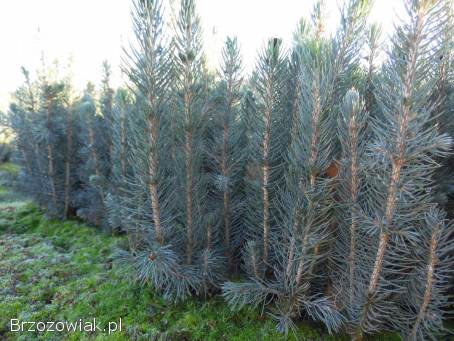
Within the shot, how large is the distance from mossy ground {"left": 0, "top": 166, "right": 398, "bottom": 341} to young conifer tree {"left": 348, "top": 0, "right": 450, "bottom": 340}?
1.20ft

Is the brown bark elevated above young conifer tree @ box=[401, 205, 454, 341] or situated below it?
above

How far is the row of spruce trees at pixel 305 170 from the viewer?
127 cm

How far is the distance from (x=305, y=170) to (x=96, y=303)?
1484mm

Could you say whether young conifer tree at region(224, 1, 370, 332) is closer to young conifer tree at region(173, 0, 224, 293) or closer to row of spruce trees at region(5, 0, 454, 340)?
row of spruce trees at region(5, 0, 454, 340)

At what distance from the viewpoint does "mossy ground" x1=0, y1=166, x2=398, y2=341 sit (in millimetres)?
1690

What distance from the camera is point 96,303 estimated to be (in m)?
2.00

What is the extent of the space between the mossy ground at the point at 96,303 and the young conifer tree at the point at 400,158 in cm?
37

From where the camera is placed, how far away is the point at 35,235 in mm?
3299

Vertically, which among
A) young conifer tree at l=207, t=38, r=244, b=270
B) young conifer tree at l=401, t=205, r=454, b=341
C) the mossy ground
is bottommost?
the mossy ground

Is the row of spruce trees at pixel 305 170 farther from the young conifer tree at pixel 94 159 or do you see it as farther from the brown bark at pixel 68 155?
the brown bark at pixel 68 155

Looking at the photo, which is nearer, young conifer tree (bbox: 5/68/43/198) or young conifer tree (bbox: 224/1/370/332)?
young conifer tree (bbox: 224/1/370/332)

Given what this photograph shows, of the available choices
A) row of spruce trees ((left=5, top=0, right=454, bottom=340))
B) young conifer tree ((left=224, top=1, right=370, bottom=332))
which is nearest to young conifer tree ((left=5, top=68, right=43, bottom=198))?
row of spruce trees ((left=5, top=0, right=454, bottom=340))

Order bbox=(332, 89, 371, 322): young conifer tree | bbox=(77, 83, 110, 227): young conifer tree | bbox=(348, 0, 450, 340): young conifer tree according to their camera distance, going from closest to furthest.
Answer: bbox=(348, 0, 450, 340): young conifer tree < bbox=(332, 89, 371, 322): young conifer tree < bbox=(77, 83, 110, 227): young conifer tree

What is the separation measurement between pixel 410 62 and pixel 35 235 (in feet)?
11.4
